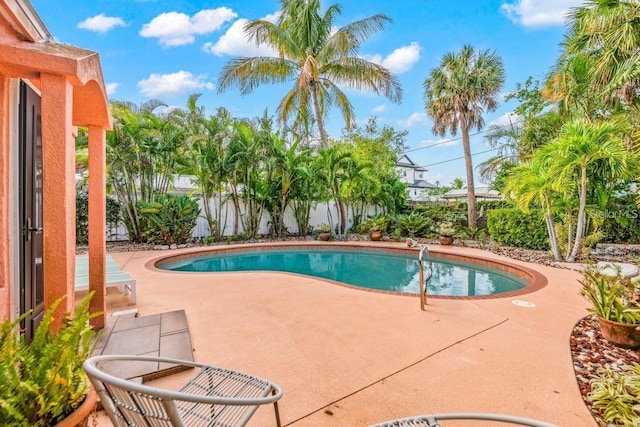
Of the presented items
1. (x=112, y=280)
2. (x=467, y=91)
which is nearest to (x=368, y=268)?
(x=112, y=280)

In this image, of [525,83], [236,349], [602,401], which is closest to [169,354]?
[236,349]

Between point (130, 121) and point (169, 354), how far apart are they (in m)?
8.77

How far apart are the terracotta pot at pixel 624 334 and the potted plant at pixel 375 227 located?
30.4 ft

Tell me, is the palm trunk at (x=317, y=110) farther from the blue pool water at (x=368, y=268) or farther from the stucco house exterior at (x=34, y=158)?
the stucco house exterior at (x=34, y=158)

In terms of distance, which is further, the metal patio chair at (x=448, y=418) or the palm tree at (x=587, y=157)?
the palm tree at (x=587, y=157)

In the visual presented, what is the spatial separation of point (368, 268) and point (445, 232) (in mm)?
4704

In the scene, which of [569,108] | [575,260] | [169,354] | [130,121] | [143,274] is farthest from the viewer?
[569,108]

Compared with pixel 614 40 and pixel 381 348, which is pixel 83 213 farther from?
pixel 614 40

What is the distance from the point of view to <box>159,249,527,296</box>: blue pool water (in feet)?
21.8

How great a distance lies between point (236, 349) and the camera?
2.89 meters

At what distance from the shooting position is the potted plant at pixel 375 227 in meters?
12.3

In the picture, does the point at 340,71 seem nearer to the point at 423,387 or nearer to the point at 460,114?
the point at 460,114

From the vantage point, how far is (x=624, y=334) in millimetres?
2953

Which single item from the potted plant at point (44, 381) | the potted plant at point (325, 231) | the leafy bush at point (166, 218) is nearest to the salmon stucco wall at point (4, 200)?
the potted plant at point (44, 381)
